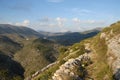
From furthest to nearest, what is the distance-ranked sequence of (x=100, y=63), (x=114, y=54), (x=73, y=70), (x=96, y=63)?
(x=96, y=63) < (x=100, y=63) < (x=114, y=54) < (x=73, y=70)

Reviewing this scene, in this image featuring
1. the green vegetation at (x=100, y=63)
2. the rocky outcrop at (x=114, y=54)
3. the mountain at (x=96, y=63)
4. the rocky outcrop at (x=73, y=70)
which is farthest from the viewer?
the green vegetation at (x=100, y=63)

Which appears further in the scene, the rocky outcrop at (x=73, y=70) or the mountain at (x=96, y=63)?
the mountain at (x=96, y=63)

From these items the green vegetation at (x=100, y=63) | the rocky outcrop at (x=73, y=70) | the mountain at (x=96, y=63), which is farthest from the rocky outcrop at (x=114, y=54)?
the rocky outcrop at (x=73, y=70)

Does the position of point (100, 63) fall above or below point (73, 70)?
above

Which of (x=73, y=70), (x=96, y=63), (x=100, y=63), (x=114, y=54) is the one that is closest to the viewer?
(x=73, y=70)

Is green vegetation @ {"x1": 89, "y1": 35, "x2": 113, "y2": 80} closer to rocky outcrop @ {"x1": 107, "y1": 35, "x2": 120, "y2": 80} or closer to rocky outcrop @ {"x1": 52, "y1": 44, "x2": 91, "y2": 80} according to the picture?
rocky outcrop @ {"x1": 107, "y1": 35, "x2": 120, "y2": 80}

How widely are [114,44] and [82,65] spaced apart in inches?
447

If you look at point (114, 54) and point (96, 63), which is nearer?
point (114, 54)

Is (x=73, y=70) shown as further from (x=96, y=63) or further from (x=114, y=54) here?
(x=114, y=54)

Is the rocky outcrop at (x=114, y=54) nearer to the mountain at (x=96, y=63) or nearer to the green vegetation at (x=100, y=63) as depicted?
the mountain at (x=96, y=63)

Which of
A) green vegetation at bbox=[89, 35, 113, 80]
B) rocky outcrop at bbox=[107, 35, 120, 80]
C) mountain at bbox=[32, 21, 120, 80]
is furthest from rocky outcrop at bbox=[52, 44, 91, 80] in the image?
rocky outcrop at bbox=[107, 35, 120, 80]

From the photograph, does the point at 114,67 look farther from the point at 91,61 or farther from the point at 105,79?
the point at 91,61

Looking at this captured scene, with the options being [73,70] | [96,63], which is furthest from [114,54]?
[73,70]

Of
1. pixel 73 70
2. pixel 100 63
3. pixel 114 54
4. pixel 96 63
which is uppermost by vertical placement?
pixel 114 54
